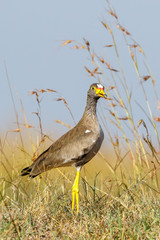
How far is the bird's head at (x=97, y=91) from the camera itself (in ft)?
20.3

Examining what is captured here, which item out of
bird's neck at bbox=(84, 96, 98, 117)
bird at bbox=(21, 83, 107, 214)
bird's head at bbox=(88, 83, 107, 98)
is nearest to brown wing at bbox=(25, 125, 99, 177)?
bird at bbox=(21, 83, 107, 214)

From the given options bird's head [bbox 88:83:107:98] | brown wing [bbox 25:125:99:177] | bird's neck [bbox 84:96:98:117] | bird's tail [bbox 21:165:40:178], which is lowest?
bird's tail [bbox 21:165:40:178]

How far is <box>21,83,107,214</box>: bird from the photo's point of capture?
5.97m

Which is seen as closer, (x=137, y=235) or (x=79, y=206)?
(x=137, y=235)

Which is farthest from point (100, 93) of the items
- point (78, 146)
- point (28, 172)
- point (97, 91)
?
point (28, 172)

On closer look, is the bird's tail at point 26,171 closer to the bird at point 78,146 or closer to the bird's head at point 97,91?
the bird at point 78,146

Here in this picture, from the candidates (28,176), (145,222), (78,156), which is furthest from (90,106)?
(145,222)

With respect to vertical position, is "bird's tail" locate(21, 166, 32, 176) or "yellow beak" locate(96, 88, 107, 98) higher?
"yellow beak" locate(96, 88, 107, 98)

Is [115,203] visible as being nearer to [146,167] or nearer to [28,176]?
[146,167]

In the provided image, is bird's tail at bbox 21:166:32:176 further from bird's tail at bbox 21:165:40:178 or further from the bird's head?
the bird's head

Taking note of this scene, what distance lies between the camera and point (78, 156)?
235 inches

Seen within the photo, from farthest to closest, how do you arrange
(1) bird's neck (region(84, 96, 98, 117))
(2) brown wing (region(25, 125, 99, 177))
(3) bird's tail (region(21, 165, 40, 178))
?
(1) bird's neck (region(84, 96, 98, 117)) < (3) bird's tail (region(21, 165, 40, 178)) < (2) brown wing (region(25, 125, 99, 177))

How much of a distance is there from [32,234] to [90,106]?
2363 millimetres

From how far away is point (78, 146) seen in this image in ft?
19.7
